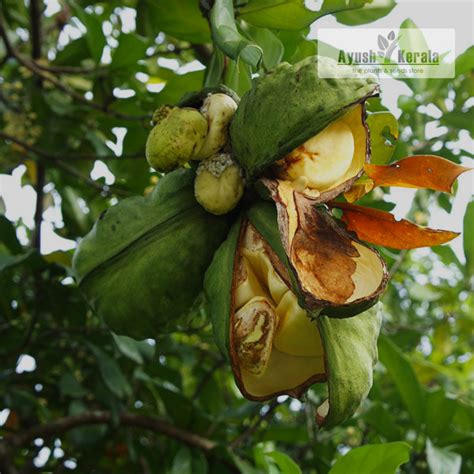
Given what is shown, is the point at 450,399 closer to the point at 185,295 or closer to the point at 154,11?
the point at 185,295

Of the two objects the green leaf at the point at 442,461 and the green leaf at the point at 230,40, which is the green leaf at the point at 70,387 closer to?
the green leaf at the point at 442,461

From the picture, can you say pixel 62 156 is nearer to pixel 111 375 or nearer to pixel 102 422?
pixel 111 375

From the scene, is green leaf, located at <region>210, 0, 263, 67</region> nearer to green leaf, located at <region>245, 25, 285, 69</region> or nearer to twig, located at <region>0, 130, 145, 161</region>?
green leaf, located at <region>245, 25, 285, 69</region>

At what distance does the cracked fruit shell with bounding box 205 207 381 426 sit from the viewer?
971 mm

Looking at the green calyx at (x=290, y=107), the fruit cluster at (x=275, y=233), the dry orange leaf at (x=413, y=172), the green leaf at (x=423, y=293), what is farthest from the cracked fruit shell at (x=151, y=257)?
the green leaf at (x=423, y=293)

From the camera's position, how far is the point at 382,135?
1191mm

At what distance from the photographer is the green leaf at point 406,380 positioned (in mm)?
1896

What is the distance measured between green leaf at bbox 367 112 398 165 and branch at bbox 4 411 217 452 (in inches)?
42.3

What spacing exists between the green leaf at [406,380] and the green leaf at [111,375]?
0.69 metres

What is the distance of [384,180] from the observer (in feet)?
3.46

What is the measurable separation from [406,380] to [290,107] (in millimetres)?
1118

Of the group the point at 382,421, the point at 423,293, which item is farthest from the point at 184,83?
the point at 423,293

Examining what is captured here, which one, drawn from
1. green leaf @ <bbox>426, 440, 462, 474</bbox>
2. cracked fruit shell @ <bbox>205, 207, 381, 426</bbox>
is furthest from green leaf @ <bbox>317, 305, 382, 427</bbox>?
green leaf @ <bbox>426, 440, 462, 474</bbox>

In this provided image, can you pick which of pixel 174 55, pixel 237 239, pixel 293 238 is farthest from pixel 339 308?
pixel 174 55
